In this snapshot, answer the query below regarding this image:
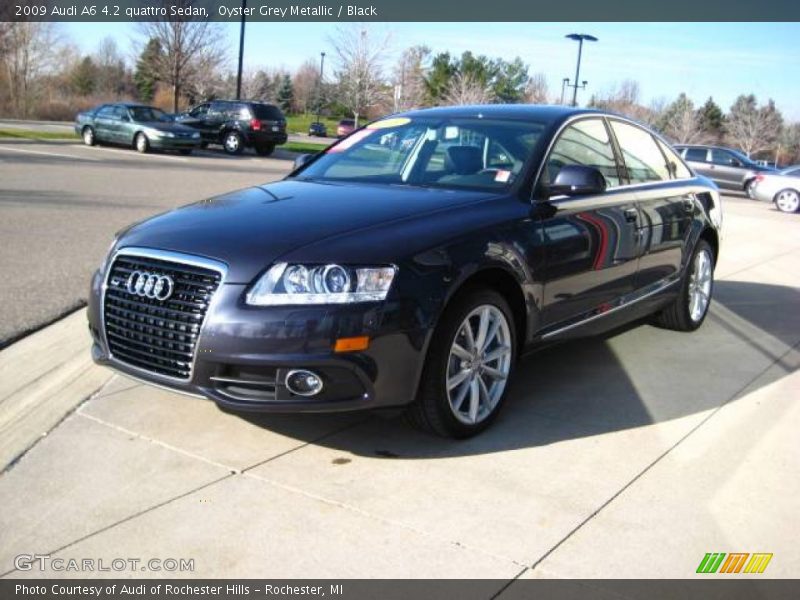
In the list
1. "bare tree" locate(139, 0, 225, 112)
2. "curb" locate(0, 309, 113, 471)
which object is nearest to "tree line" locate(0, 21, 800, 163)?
"bare tree" locate(139, 0, 225, 112)

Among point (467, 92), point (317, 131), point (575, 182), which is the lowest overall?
point (575, 182)

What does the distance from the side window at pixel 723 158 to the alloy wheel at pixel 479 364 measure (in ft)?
81.3

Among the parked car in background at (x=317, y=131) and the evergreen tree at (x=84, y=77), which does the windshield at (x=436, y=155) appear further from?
the evergreen tree at (x=84, y=77)

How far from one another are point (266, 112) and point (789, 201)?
16.3 metres

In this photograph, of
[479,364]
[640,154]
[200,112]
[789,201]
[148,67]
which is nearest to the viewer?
[479,364]

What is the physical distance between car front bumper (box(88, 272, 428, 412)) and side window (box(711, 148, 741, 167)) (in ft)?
83.6

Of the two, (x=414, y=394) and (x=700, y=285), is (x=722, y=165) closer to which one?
(x=700, y=285)

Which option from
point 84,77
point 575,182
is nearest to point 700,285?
point 575,182

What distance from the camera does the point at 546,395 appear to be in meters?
4.69

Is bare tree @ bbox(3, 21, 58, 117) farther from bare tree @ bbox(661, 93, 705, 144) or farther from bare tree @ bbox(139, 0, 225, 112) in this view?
bare tree @ bbox(661, 93, 705, 144)

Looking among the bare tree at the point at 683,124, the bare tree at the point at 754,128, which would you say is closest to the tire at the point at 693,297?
the bare tree at the point at 683,124

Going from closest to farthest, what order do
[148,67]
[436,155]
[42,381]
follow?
[42,381] → [436,155] → [148,67]

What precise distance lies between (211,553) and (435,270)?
149 centimetres

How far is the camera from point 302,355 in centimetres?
335
